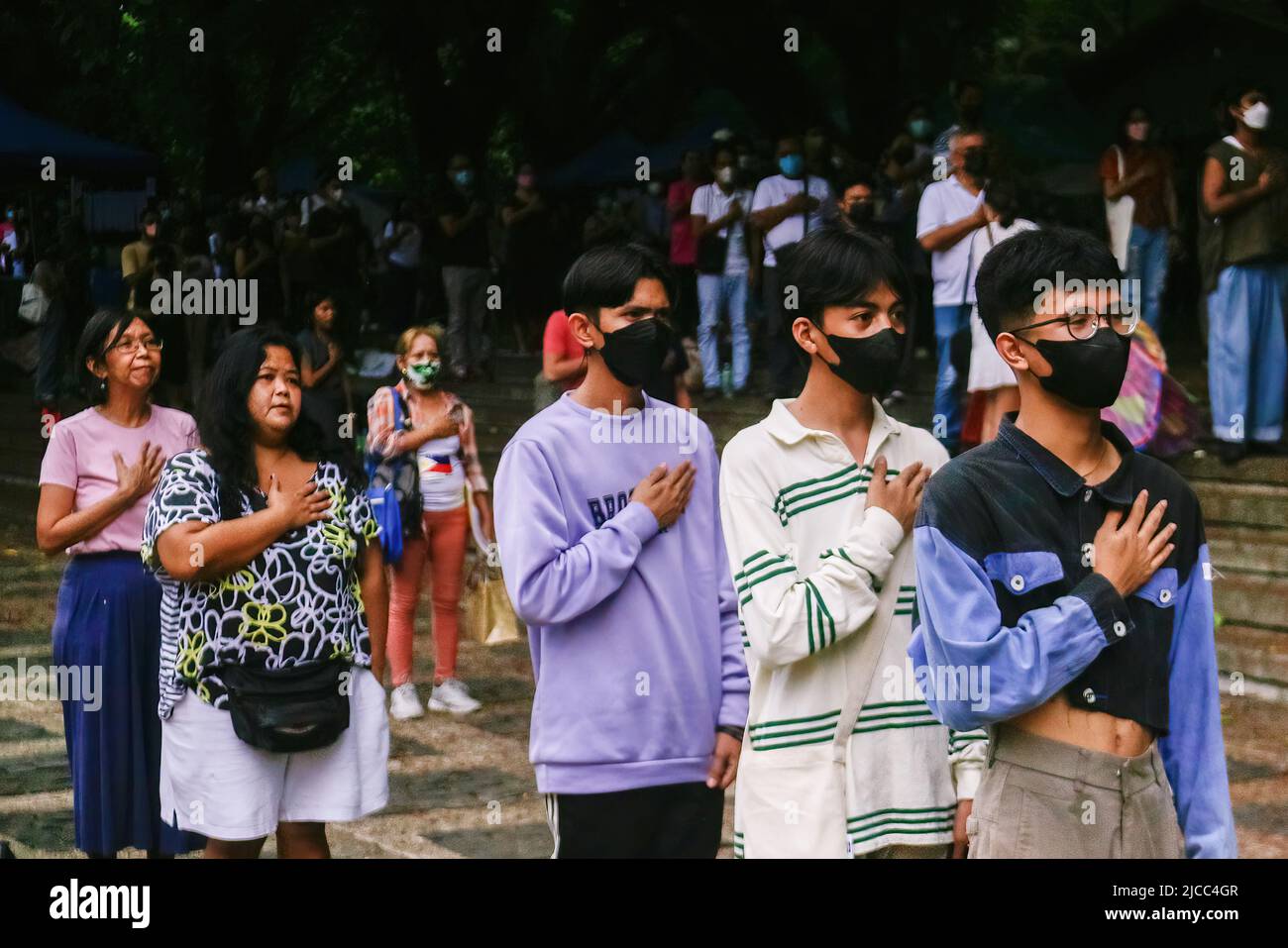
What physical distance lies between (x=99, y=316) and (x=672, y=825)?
9.06ft

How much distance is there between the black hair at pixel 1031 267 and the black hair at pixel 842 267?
2.17 feet

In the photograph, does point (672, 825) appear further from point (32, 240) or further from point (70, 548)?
point (32, 240)

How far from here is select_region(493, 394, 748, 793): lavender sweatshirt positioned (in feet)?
14.0

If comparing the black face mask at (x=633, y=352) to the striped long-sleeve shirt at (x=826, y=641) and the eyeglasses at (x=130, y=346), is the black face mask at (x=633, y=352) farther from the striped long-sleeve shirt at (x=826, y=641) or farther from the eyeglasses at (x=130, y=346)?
the eyeglasses at (x=130, y=346)

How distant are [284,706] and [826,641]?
157 cm

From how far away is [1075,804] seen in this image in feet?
10.7

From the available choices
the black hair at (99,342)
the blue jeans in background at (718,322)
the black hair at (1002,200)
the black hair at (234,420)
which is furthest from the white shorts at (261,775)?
the blue jeans in background at (718,322)

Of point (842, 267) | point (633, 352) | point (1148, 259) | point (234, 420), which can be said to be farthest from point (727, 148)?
point (842, 267)

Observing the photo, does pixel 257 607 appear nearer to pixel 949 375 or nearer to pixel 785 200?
pixel 949 375

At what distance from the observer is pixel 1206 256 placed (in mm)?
10328

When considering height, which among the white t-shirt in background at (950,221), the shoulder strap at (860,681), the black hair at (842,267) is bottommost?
the shoulder strap at (860,681)

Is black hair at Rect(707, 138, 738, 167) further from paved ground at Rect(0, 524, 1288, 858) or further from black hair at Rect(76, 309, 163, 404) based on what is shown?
black hair at Rect(76, 309, 163, 404)

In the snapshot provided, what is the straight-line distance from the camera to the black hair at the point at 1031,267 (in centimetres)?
336
